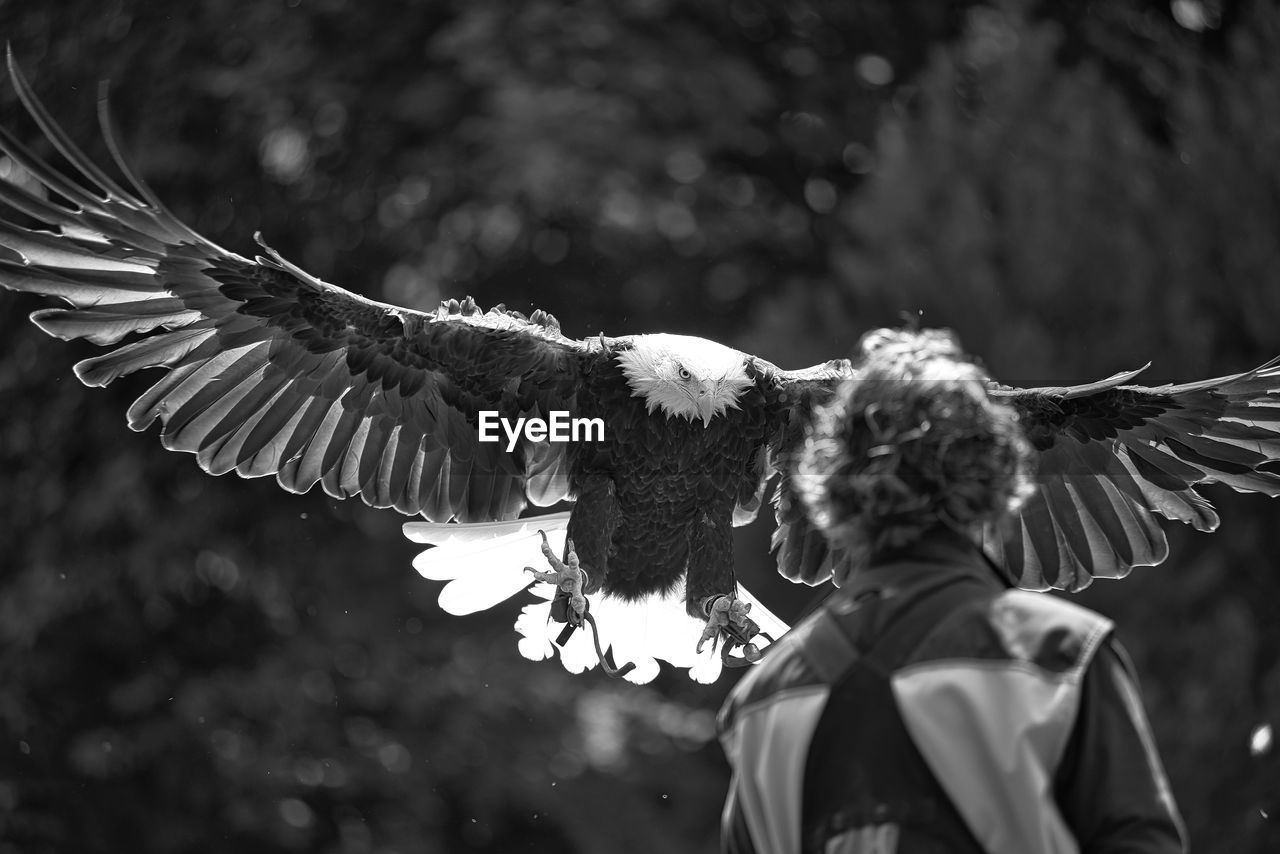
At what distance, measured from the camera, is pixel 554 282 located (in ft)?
33.6

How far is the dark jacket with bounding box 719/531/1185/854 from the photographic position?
1.51 m

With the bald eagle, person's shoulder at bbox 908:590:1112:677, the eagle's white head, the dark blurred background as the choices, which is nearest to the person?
person's shoulder at bbox 908:590:1112:677

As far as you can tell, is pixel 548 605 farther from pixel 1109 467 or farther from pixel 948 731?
pixel 948 731

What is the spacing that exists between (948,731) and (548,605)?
9.28 feet

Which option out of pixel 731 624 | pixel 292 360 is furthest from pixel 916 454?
pixel 292 360

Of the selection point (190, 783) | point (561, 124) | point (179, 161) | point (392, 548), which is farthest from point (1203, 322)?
point (190, 783)

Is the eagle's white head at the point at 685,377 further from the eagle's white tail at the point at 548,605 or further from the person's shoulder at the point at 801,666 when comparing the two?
the person's shoulder at the point at 801,666

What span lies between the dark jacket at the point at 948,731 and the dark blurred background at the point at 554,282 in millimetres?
6224

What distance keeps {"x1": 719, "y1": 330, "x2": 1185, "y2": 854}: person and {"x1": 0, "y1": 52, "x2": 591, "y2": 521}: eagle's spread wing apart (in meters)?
2.44

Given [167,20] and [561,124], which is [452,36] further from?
[167,20]

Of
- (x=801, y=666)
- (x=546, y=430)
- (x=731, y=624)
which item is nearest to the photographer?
(x=801, y=666)

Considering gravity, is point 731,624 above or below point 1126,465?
below

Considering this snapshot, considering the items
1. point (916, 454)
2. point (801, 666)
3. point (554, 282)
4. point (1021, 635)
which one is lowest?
point (554, 282)

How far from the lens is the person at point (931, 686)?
152 centimetres
